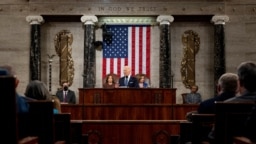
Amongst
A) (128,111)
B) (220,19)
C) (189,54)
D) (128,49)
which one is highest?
(220,19)

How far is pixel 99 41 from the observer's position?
49.8ft

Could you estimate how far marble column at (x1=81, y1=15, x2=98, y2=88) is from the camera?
14.8 meters

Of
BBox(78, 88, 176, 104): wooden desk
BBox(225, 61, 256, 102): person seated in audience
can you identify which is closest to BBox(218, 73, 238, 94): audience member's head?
BBox(225, 61, 256, 102): person seated in audience

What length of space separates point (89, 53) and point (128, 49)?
4.26ft

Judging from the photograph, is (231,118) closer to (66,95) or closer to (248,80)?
(248,80)

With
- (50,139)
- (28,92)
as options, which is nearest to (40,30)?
(28,92)

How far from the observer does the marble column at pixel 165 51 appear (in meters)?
14.8

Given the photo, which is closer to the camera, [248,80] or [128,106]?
[248,80]

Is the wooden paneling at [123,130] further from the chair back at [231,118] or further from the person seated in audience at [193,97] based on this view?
the chair back at [231,118]

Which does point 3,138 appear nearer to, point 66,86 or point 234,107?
point 234,107

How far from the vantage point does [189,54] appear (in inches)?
610

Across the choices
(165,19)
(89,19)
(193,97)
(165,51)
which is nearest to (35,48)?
(89,19)

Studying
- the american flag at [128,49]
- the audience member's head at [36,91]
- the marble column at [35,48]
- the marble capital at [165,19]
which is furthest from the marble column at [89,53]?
the audience member's head at [36,91]

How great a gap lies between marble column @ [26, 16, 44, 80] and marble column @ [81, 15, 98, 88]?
1.45 metres
